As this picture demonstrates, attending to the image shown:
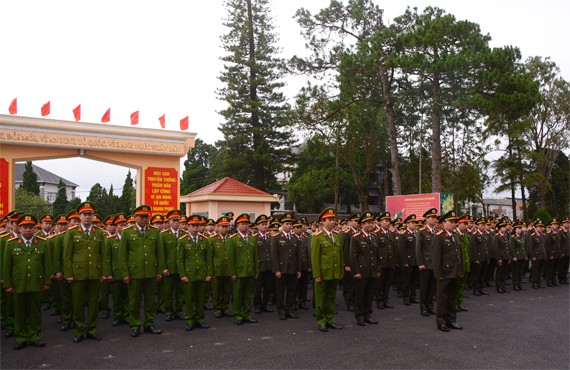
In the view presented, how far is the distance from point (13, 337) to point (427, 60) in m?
16.2

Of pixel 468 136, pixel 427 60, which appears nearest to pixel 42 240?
pixel 427 60

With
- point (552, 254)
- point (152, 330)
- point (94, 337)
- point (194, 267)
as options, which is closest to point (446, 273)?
point (194, 267)

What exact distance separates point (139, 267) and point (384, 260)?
4665mm

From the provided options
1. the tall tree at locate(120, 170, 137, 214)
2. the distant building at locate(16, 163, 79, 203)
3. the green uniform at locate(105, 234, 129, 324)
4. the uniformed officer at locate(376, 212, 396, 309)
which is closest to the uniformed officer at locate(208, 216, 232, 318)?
the green uniform at locate(105, 234, 129, 324)

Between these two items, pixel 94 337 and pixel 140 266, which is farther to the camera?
pixel 140 266

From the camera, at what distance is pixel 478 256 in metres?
11.5

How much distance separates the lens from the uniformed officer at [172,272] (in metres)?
8.13

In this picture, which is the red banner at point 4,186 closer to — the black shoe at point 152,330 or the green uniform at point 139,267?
the green uniform at point 139,267

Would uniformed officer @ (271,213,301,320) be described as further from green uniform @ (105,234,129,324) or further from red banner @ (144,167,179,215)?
red banner @ (144,167,179,215)

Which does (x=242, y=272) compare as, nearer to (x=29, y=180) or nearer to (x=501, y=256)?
(x=501, y=256)

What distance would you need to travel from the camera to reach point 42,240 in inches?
276

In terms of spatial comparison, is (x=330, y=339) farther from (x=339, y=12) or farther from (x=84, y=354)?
(x=339, y=12)

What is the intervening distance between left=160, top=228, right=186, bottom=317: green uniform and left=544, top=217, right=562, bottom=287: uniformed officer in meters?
9.34

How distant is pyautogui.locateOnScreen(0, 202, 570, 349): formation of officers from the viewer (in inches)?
273
